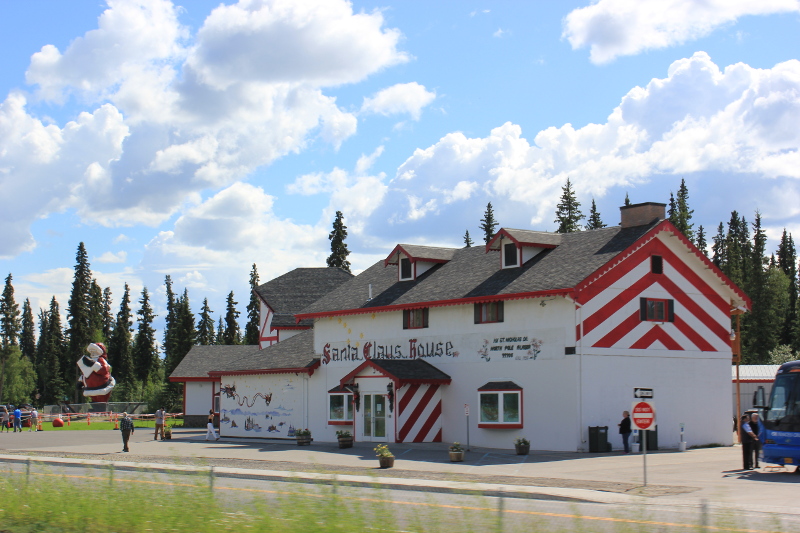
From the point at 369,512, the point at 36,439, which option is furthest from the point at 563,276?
the point at 36,439

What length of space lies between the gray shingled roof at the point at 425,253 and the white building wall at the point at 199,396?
26.3 m

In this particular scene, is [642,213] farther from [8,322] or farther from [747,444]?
[8,322]

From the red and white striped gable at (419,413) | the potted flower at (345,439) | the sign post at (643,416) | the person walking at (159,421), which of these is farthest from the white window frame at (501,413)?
the person walking at (159,421)

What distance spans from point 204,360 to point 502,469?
44876mm

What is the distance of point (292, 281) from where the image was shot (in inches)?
Result: 2534

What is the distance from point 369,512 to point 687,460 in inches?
797

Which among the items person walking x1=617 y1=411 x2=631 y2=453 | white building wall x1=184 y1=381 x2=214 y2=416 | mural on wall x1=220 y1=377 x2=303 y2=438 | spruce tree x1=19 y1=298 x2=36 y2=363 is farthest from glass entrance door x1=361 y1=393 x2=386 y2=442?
spruce tree x1=19 y1=298 x2=36 y2=363

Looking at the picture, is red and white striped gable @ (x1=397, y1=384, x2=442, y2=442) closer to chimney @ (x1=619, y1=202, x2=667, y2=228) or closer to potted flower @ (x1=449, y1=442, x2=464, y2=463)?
potted flower @ (x1=449, y1=442, x2=464, y2=463)

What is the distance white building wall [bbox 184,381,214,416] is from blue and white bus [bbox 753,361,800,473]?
153ft

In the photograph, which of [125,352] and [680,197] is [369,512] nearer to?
[125,352]

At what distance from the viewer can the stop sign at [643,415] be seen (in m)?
20.6

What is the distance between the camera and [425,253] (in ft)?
141

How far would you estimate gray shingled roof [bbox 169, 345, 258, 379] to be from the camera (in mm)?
64188

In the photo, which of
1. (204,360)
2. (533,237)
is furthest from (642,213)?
(204,360)
